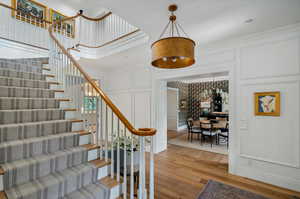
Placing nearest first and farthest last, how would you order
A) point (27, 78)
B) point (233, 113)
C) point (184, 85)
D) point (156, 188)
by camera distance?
point (156, 188)
point (27, 78)
point (233, 113)
point (184, 85)

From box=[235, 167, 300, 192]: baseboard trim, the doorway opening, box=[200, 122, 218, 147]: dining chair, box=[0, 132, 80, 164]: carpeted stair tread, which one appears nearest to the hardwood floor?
box=[235, 167, 300, 192]: baseboard trim

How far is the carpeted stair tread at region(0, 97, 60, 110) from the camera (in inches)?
77.9

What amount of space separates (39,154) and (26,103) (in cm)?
99

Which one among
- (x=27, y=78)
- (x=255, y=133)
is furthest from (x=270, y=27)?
(x=27, y=78)

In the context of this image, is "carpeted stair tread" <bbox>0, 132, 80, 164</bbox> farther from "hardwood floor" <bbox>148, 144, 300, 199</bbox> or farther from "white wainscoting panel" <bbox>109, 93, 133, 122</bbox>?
"white wainscoting panel" <bbox>109, 93, 133, 122</bbox>

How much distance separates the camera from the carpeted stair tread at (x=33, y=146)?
147cm

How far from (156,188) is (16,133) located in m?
2.31

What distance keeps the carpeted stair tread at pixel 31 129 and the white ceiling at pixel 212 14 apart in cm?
191

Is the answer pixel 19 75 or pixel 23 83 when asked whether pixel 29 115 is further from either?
pixel 19 75

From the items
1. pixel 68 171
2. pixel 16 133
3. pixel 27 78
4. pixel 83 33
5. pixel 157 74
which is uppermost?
pixel 83 33

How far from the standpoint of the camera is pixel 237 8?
1.94 metres

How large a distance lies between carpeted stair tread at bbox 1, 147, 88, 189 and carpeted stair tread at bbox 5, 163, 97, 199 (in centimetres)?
5

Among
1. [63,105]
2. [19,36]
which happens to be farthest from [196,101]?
[19,36]

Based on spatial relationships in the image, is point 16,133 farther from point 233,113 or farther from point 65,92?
point 233,113
